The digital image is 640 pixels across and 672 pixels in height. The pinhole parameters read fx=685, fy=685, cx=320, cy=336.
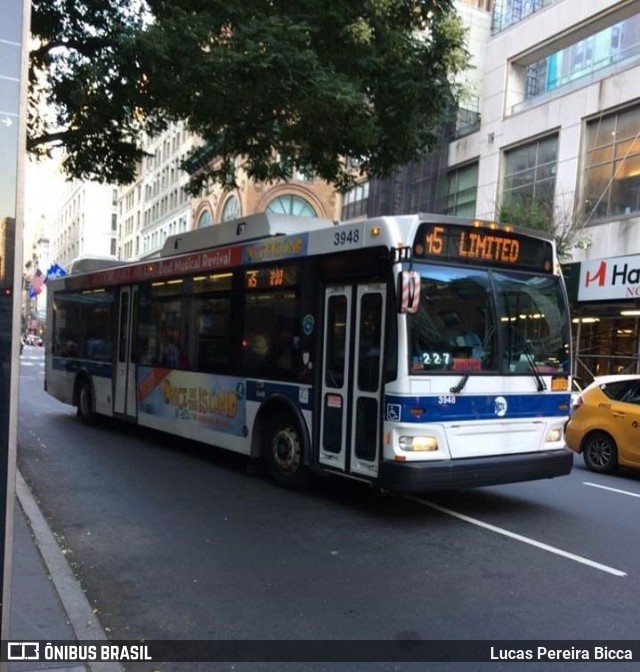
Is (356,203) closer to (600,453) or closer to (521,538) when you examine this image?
(600,453)

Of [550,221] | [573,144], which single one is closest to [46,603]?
[550,221]

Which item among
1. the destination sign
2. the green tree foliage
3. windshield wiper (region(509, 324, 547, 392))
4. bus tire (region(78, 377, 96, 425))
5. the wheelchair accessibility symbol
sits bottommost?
bus tire (region(78, 377, 96, 425))

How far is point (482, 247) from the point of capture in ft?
23.0

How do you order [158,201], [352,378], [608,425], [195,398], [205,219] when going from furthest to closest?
[158,201]
[205,219]
[608,425]
[195,398]
[352,378]

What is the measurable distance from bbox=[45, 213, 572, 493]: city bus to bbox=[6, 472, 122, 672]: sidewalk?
291 centimetres

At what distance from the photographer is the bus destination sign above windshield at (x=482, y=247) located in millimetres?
6684

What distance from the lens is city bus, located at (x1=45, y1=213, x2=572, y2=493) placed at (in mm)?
6520

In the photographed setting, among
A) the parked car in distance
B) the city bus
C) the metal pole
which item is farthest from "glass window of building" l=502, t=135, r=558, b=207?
the metal pole

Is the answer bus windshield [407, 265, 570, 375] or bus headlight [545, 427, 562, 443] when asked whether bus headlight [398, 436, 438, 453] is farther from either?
bus headlight [545, 427, 562, 443]

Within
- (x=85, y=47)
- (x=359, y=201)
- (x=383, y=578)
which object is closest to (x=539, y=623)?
(x=383, y=578)

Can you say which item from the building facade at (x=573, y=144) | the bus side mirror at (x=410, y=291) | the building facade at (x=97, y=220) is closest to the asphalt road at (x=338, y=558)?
→ the bus side mirror at (x=410, y=291)

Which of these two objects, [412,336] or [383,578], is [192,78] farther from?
[383,578]

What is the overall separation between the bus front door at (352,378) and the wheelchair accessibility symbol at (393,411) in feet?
0.70

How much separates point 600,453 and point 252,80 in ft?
24.7
